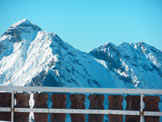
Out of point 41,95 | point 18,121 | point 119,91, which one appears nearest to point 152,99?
point 119,91

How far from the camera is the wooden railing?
4.94 m

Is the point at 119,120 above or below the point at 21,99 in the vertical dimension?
below

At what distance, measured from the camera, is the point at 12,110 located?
5086mm

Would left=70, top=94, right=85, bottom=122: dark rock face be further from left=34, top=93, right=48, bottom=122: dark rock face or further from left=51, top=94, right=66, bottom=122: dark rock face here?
left=34, top=93, right=48, bottom=122: dark rock face

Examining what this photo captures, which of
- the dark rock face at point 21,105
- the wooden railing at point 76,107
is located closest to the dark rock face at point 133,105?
the wooden railing at point 76,107

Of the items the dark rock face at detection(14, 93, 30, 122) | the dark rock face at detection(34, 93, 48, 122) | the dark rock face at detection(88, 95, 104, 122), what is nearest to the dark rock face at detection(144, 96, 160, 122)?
the dark rock face at detection(88, 95, 104, 122)

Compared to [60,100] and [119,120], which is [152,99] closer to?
[119,120]

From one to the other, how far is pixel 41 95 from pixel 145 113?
1.64 meters

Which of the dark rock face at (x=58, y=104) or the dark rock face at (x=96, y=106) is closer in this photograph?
the dark rock face at (x=96, y=106)

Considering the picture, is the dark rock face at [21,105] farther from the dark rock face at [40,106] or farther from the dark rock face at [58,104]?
the dark rock face at [58,104]

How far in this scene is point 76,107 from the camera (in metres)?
5.23

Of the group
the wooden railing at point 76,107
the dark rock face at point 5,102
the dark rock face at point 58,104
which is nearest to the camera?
the wooden railing at point 76,107

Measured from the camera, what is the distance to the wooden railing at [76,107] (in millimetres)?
4941

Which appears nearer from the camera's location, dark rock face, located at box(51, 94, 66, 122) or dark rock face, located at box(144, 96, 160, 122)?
dark rock face, located at box(144, 96, 160, 122)
